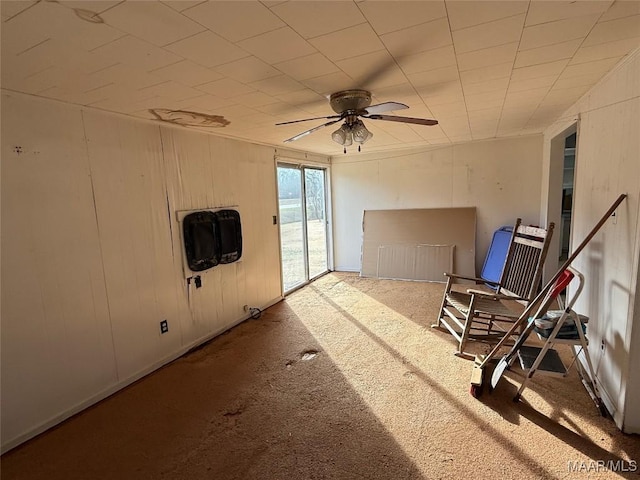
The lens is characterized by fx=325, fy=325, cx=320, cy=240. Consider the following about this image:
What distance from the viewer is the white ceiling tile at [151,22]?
3.74 ft

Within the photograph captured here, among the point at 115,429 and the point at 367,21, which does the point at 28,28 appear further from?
the point at 115,429

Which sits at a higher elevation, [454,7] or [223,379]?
[454,7]

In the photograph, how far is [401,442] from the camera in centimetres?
185

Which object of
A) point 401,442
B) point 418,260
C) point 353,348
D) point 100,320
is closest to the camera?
point 401,442

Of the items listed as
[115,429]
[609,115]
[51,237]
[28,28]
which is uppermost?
[28,28]

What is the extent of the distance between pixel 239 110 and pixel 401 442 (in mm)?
2478

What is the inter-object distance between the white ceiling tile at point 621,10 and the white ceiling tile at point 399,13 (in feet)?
2.23

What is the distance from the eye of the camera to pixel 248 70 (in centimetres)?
174

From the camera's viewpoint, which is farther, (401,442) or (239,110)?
(239,110)

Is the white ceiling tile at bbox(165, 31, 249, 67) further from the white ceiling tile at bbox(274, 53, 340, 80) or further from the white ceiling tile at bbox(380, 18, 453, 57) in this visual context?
the white ceiling tile at bbox(380, 18, 453, 57)

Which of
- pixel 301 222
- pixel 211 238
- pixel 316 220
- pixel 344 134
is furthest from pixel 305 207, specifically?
pixel 344 134

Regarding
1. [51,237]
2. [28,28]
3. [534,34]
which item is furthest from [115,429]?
[534,34]

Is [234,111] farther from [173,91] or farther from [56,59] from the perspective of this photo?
[56,59]

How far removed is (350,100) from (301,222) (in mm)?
2975
